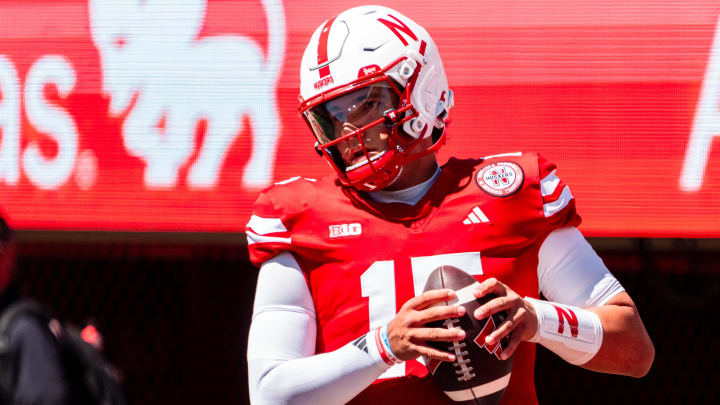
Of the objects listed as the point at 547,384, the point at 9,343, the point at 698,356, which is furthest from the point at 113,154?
the point at 698,356

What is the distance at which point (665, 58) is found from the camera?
238cm

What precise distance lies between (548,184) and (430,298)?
15.3 inches

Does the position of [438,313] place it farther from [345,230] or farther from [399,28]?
[399,28]

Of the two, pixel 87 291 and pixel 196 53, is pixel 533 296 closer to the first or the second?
pixel 196 53

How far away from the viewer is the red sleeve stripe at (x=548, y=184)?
156 cm

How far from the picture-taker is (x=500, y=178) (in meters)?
1.57

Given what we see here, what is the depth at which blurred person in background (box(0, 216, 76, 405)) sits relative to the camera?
182 centimetres

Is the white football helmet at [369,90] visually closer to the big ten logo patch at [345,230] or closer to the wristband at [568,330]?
the big ten logo patch at [345,230]

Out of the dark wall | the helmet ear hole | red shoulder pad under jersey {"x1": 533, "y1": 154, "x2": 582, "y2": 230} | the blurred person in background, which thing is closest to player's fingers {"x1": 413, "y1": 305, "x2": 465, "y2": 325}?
red shoulder pad under jersey {"x1": 533, "y1": 154, "x2": 582, "y2": 230}

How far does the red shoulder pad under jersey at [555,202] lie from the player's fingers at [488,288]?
0.23 m

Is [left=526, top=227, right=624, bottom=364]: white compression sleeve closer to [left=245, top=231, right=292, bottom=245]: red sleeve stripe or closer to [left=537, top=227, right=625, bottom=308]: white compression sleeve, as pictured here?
[left=537, top=227, right=625, bottom=308]: white compression sleeve

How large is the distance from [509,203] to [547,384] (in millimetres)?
2175

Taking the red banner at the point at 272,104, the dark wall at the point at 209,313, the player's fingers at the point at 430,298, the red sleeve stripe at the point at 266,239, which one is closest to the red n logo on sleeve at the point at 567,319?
the player's fingers at the point at 430,298

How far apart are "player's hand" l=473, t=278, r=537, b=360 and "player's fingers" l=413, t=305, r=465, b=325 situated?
3 centimetres
